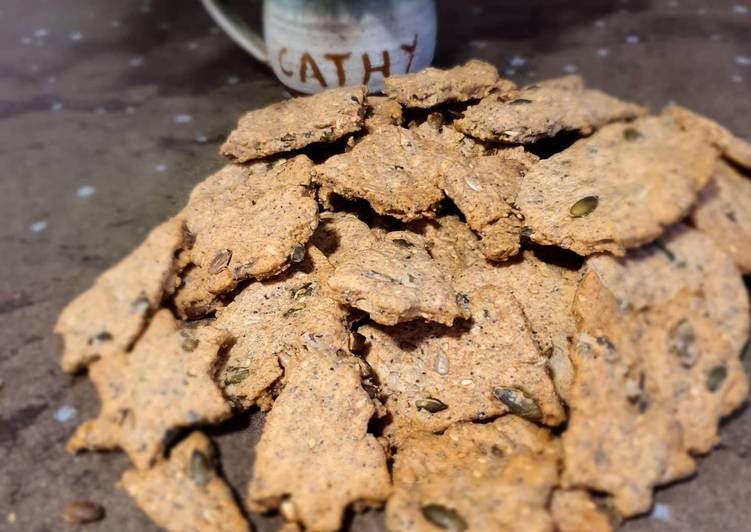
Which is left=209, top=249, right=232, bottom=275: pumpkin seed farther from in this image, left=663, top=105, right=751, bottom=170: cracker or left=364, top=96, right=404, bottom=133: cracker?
left=663, top=105, right=751, bottom=170: cracker

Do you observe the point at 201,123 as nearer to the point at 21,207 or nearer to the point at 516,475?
the point at 21,207

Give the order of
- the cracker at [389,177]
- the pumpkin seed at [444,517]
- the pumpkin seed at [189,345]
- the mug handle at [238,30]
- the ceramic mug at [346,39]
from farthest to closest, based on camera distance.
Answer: the mug handle at [238,30]
the ceramic mug at [346,39]
the cracker at [389,177]
the pumpkin seed at [189,345]
the pumpkin seed at [444,517]

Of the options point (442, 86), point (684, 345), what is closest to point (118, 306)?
point (442, 86)

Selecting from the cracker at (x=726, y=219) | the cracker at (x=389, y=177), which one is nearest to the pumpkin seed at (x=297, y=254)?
the cracker at (x=389, y=177)

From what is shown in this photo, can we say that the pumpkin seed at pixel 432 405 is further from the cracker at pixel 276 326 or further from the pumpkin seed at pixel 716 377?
the pumpkin seed at pixel 716 377

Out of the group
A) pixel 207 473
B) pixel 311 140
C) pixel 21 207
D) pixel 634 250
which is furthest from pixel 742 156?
pixel 21 207
